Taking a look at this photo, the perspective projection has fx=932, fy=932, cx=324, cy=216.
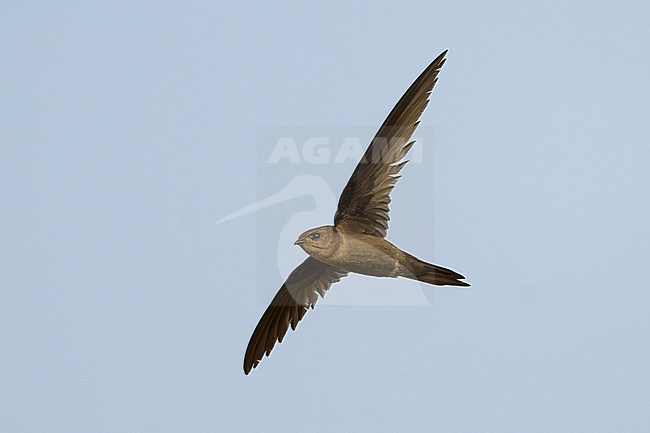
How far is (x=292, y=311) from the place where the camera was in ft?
38.9

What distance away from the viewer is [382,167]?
10125 mm

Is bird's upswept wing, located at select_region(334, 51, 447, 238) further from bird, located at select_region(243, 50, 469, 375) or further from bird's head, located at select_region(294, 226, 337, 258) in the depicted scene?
bird's head, located at select_region(294, 226, 337, 258)

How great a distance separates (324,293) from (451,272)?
2230 mm

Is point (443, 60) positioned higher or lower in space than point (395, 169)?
higher

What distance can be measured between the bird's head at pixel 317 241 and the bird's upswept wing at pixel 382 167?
24 centimetres

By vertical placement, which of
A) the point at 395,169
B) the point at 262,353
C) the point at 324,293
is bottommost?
the point at 262,353

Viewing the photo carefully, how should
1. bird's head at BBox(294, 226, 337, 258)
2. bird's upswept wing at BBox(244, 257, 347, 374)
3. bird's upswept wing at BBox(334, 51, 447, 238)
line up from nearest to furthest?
1. bird's upswept wing at BBox(334, 51, 447, 238)
2. bird's head at BBox(294, 226, 337, 258)
3. bird's upswept wing at BBox(244, 257, 347, 374)

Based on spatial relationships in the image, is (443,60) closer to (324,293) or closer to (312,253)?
(312,253)

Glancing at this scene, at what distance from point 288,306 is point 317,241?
201 centimetres

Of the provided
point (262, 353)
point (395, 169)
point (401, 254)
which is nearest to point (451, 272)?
point (401, 254)

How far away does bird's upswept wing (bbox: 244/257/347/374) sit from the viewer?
1176 cm

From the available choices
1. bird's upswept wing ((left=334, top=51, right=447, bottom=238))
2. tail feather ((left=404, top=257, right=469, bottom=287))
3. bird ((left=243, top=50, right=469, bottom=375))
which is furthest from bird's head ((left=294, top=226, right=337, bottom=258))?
tail feather ((left=404, top=257, right=469, bottom=287))

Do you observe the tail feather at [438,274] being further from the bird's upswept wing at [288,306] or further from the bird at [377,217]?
the bird's upswept wing at [288,306]

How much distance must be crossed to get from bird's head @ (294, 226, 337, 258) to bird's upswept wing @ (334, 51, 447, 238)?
0.24 metres
